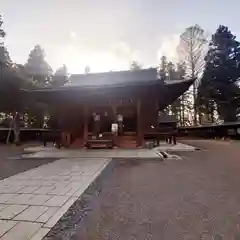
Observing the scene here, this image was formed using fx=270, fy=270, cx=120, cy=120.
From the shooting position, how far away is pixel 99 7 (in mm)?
9742

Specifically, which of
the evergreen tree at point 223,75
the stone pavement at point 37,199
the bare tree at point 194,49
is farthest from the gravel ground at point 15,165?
the bare tree at point 194,49

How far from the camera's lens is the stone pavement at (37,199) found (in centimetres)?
251

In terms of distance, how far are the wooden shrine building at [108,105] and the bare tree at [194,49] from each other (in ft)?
53.3

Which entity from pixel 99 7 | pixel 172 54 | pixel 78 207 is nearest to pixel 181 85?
pixel 99 7

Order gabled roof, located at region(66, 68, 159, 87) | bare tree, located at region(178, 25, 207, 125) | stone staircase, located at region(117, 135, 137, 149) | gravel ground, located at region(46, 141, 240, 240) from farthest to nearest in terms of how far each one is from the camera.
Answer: bare tree, located at region(178, 25, 207, 125) → gabled roof, located at region(66, 68, 159, 87) → stone staircase, located at region(117, 135, 137, 149) → gravel ground, located at region(46, 141, 240, 240)

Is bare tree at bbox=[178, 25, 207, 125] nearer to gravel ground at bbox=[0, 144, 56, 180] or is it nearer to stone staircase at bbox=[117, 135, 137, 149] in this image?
stone staircase at bbox=[117, 135, 137, 149]

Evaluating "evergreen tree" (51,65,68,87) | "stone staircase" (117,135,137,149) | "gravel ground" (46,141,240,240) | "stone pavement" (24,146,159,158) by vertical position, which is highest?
"evergreen tree" (51,65,68,87)

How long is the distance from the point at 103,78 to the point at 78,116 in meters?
5.93

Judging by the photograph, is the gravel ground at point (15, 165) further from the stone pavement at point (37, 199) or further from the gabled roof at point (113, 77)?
the gabled roof at point (113, 77)

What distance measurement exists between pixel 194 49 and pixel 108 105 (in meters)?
19.6

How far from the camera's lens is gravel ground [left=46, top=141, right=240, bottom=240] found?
7.93 ft

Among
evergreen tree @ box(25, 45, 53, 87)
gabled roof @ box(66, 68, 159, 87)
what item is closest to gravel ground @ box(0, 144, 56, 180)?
gabled roof @ box(66, 68, 159, 87)

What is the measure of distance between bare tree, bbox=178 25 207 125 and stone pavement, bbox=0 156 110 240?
25168 millimetres

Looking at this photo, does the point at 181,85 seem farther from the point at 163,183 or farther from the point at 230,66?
the point at 230,66
